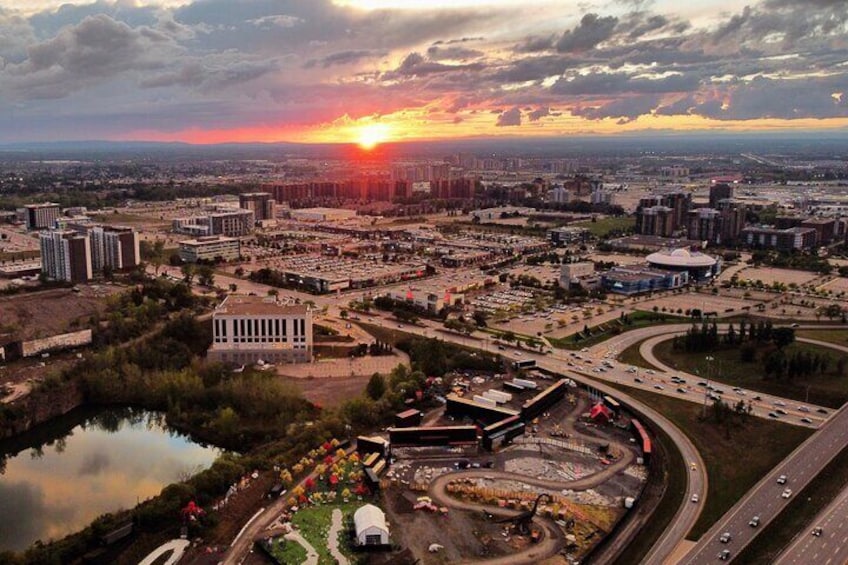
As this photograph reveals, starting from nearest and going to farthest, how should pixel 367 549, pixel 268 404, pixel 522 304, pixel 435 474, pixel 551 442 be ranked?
pixel 367 549, pixel 435 474, pixel 551 442, pixel 268 404, pixel 522 304

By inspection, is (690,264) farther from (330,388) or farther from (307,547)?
(307,547)

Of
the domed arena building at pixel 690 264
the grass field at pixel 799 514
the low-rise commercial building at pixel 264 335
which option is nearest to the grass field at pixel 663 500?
the grass field at pixel 799 514

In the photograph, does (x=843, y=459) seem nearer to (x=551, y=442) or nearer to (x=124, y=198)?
(x=551, y=442)

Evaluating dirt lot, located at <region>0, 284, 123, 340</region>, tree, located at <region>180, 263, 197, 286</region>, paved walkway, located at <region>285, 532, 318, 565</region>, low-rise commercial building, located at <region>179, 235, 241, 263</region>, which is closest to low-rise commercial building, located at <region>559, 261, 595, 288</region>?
tree, located at <region>180, 263, 197, 286</region>

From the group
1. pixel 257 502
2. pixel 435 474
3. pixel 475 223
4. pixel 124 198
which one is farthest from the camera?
pixel 124 198

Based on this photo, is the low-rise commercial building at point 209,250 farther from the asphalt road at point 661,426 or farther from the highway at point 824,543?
the highway at point 824,543

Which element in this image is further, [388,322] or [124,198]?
[124,198]

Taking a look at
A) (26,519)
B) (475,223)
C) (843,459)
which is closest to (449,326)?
(843,459)
